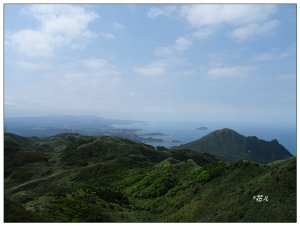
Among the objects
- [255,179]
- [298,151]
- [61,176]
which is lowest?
[61,176]

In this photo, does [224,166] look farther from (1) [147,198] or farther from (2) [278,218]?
(2) [278,218]

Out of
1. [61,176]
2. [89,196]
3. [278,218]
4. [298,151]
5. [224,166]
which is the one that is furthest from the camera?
[61,176]

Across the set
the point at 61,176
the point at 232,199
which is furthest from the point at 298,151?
the point at 61,176

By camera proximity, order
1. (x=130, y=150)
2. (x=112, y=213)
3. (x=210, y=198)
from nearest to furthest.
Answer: (x=112, y=213), (x=210, y=198), (x=130, y=150)

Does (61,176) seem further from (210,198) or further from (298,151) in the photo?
(298,151)

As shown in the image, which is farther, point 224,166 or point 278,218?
point 224,166

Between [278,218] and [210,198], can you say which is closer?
[278,218]

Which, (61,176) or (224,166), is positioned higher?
(224,166)

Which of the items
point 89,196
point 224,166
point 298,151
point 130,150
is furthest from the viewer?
point 130,150

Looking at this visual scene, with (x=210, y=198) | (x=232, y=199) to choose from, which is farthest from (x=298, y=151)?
(x=210, y=198)
